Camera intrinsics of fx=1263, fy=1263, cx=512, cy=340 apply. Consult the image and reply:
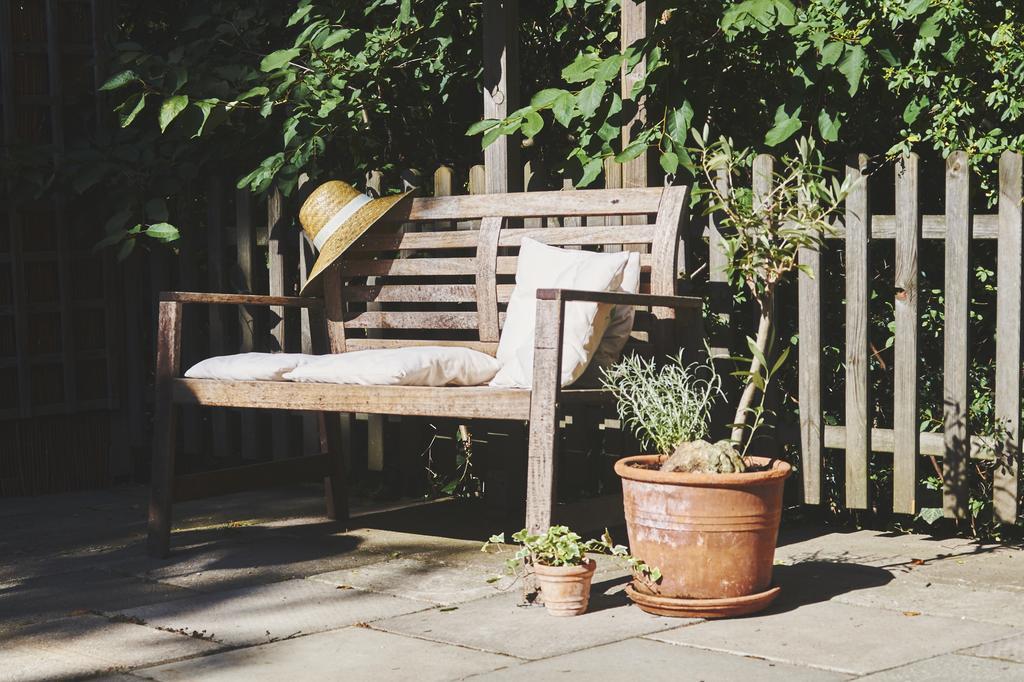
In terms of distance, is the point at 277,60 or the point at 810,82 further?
the point at 277,60

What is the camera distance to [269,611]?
3430mm

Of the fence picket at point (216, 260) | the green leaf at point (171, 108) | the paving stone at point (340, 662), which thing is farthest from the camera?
the fence picket at point (216, 260)

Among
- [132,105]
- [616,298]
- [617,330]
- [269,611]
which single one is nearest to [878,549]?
[617,330]

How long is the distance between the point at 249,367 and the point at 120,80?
6.05ft

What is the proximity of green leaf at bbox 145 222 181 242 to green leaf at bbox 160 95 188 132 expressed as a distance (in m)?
0.52

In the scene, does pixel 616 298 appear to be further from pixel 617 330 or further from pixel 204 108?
pixel 204 108

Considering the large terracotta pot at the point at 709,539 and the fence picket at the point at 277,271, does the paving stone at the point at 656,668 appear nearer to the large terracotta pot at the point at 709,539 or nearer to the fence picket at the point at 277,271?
the large terracotta pot at the point at 709,539

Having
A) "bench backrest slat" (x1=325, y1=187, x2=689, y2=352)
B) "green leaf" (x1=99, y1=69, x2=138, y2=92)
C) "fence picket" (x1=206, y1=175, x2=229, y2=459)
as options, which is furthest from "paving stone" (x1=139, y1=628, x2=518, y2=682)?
"green leaf" (x1=99, y1=69, x2=138, y2=92)

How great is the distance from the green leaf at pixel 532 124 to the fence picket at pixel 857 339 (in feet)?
3.50

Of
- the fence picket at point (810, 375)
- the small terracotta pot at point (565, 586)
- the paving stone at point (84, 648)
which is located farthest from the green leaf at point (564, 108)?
the paving stone at point (84, 648)

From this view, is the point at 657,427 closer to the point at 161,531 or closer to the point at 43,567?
the point at 161,531

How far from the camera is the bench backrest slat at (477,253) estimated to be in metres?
4.16

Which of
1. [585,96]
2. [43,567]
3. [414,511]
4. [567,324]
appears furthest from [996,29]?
[43,567]

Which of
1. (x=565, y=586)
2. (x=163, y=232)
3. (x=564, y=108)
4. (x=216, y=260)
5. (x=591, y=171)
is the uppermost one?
(x=564, y=108)
